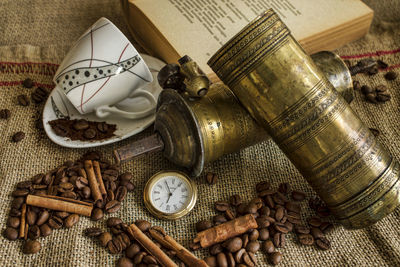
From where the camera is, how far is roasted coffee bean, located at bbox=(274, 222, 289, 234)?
1132 mm

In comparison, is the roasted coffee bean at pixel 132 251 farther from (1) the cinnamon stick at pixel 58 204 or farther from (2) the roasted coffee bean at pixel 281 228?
(2) the roasted coffee bean at pixel 281 228

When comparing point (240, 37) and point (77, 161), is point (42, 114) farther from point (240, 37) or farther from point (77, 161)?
point (240, 37)

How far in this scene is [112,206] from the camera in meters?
1.17

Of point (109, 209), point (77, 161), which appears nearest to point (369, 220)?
point (109, 209)

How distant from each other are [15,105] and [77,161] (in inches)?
13.6

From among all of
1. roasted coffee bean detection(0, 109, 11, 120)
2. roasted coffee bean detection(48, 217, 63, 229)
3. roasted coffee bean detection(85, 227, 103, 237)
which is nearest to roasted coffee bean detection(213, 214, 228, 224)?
roasted coffee bean detection(85, 227, 103, 237)

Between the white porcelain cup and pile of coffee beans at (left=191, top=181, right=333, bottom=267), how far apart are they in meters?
0.48

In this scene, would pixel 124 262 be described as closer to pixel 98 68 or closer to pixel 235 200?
pixel 235 200

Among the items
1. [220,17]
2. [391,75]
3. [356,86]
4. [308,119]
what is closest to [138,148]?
[308,119]

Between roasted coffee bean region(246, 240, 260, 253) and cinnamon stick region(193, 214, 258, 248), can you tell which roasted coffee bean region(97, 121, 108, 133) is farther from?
roasted coffee bean region(246, 240, 260, 253)

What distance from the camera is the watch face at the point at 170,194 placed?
118cm

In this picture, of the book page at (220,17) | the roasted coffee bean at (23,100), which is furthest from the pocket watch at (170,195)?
the roasted coffee bean at (23,100)

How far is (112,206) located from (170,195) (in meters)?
0.16

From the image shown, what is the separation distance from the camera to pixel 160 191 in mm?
1217
